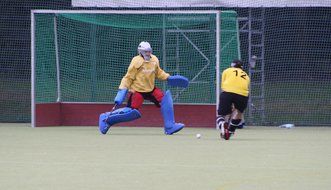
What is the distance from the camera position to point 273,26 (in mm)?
23422

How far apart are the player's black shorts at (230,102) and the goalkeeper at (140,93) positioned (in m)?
0.98

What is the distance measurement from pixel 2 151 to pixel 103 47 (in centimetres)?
712

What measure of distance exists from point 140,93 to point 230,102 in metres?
1.73

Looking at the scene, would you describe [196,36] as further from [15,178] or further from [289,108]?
[15,178]

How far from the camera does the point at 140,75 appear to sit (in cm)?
1719

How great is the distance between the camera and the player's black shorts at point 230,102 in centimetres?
1619

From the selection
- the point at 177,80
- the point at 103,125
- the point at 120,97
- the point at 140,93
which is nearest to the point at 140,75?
the point at 140,93

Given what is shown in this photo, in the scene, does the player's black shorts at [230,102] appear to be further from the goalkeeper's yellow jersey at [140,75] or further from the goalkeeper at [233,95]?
the goalkeeper's yellow jersey at [140,75]

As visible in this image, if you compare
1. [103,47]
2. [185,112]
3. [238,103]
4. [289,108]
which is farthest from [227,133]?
[289,108]

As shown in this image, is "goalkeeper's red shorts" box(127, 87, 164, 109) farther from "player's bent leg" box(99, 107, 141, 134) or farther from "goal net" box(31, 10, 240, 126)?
"goal net" box(31, 10, 240, 126)

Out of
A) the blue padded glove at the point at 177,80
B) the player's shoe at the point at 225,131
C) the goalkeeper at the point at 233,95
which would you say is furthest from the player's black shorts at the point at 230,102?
the blue padded glove at the point at 177,80

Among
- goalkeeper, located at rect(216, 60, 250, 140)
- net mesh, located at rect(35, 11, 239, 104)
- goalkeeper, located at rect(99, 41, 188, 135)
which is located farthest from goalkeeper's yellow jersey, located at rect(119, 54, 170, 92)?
net mesh, located at rect(35, 11, 239, 104)

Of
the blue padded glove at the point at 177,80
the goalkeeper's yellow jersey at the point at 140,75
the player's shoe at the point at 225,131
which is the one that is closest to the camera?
the player's shoe at the point at 225,131

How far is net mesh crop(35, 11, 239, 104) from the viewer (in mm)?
19672
